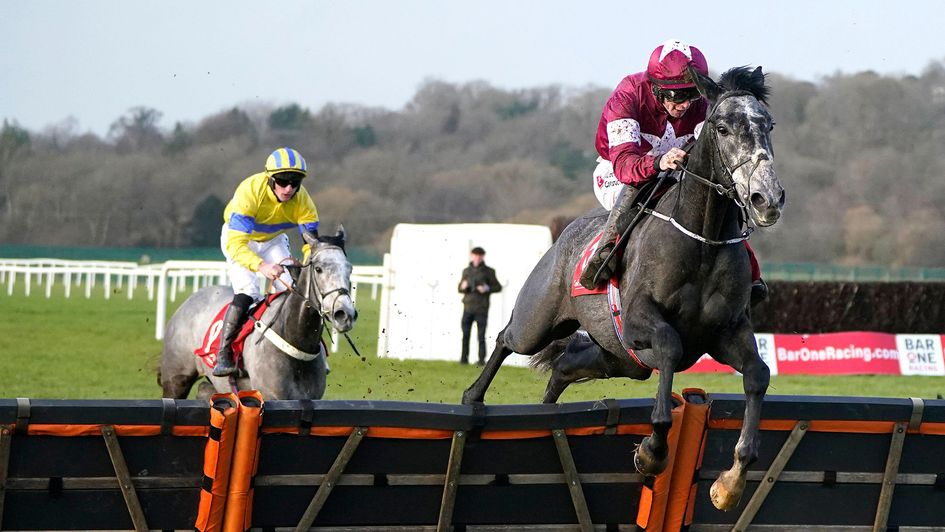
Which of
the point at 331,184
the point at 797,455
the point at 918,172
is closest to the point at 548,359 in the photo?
the point at 797,455

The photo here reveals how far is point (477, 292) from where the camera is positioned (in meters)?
15.0

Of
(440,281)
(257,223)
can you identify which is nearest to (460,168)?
(440,281)

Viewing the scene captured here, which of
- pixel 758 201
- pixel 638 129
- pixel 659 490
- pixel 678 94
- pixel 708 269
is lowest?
pixel 659 490

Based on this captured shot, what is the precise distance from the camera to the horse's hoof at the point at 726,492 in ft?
16.0

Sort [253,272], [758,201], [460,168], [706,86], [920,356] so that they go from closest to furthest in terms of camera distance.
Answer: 1. [758,201]
2. [706,86]
3. [253,272]
4. [920,356]
5. [460,168]

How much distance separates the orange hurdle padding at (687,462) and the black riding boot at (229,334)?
3035 millimetres

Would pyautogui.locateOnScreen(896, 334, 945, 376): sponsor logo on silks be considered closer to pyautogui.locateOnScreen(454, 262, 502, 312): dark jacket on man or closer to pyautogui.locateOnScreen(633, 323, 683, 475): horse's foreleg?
pyautogui.locateOnScreen(454, 262, 502, 312): dark jacket on man

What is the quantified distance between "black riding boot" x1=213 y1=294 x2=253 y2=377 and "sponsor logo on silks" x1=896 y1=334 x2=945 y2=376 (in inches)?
415

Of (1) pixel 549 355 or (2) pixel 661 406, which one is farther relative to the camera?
(1) pixel 549 355

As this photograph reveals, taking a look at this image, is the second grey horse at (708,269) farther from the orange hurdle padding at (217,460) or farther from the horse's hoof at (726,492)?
the orange hurdle padding at (217,460)

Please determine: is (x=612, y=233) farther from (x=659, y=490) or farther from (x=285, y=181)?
(x=285, y=181)

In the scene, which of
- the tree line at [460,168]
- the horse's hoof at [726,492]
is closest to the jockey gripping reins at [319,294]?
the horse's hoof at [726,492]

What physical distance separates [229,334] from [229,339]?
32 millimetres

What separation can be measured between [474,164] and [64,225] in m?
15.0
